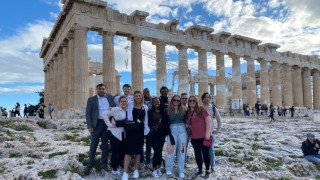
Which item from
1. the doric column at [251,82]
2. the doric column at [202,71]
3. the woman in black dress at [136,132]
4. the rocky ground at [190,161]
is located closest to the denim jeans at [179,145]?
the rocky ground at [190,161]

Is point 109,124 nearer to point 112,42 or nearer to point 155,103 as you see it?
point 155,103

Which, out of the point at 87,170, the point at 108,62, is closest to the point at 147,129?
the point at 87,170

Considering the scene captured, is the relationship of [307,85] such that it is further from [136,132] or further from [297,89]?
[136,132]

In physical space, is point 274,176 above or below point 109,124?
below

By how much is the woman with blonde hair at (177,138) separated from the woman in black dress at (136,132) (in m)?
0.63

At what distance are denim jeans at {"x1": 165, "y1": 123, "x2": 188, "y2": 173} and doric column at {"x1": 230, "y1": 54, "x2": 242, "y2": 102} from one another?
2540 centimetres

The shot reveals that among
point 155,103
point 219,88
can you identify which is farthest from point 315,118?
point 155,103

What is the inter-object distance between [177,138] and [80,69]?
15867 millimetres

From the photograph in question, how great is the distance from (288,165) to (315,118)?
54.3 ft

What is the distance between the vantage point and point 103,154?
18.9 feet

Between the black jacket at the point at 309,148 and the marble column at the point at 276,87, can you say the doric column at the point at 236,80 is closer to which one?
the marble column at the point at 276,87

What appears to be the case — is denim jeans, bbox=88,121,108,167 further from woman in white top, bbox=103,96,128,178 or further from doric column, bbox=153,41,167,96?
doric column, bbox=153,41,167,96

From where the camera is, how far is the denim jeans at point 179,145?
228 inches

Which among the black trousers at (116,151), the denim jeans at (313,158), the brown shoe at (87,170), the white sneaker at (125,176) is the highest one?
the black trousers at (116,151)
